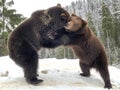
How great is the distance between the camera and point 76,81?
368 inches

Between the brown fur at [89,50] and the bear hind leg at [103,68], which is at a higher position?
the brown fur at [89,50]

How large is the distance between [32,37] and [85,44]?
1.48 m

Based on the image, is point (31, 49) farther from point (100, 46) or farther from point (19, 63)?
point (100, 46)

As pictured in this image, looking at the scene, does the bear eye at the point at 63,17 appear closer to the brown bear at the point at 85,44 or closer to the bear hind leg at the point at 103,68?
the brown bear at the point at 85,44

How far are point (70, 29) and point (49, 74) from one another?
160cm

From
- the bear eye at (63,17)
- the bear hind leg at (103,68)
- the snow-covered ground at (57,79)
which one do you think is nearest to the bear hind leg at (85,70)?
the snow-covered ground at (57,79)

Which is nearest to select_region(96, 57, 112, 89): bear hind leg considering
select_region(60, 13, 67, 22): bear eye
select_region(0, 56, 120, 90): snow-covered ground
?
select_region(0, 56, 120, 90): snow-covered ground

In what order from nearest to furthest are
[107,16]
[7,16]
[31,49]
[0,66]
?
[31,49]
[0,66]
[7,16]
[107,16]

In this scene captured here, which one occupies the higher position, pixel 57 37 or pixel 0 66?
pixel 57 37

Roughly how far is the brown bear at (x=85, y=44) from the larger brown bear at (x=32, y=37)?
0.25 m

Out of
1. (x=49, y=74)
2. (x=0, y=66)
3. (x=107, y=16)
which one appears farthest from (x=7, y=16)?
(x=107, y=16)

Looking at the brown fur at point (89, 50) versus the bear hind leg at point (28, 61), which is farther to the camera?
the brown fur at point (89, 50)

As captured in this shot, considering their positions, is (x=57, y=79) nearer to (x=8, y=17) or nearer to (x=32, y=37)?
(x=32, y=37)

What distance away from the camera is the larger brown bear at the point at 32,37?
859 cm
